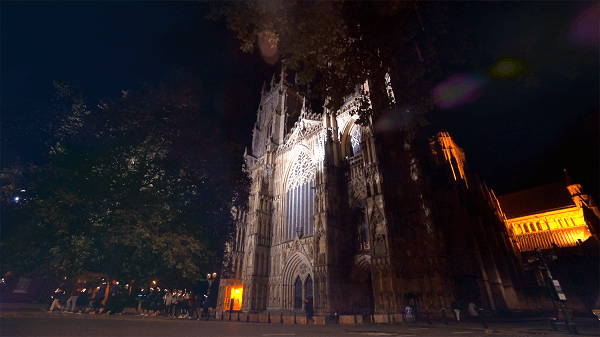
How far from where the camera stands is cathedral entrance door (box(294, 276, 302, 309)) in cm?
2183

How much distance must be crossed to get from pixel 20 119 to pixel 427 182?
22305 millimetres

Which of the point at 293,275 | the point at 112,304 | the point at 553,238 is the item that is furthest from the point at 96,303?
the point at 553,238

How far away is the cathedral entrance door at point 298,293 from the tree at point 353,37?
57.9 ft

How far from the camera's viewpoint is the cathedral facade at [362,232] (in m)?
16.9

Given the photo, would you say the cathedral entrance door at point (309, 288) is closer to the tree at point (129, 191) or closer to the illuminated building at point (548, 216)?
the tree at point (129, 191)

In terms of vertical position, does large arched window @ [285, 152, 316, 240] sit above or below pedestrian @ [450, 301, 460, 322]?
above

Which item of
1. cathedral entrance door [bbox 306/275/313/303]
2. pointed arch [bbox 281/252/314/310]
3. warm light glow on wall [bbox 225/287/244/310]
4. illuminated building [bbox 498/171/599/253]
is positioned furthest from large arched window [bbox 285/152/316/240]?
illuminated building [bbox 498/171/599/253]

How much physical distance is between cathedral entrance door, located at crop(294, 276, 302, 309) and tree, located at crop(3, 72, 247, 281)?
14116 mm

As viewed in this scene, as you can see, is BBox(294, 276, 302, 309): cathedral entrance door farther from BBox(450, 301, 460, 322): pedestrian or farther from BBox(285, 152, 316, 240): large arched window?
BBox(450, 301, 460, 322): pedestrian

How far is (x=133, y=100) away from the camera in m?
9.68

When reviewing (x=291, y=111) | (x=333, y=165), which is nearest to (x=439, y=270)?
(x=333, y=165)

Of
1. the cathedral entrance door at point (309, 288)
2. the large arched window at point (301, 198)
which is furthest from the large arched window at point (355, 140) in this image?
the cathedral entrance door at point (309, 288)

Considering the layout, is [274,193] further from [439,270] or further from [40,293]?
[40,293]

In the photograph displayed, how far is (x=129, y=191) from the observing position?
8336 mm
